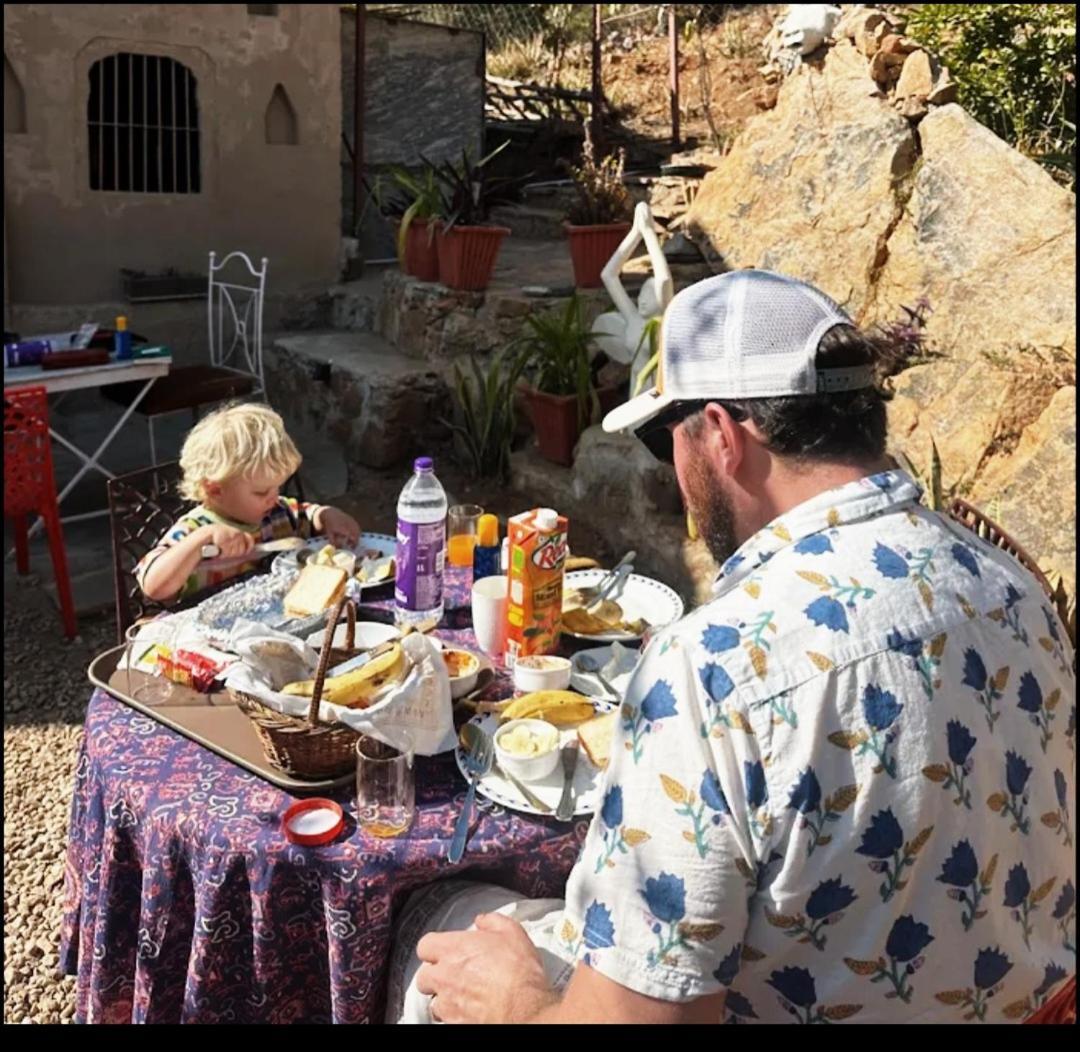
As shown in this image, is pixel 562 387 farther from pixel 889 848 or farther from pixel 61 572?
pixel 889 848

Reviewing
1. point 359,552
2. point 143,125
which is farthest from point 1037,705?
point 143,125

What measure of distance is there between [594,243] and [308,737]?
218 inches

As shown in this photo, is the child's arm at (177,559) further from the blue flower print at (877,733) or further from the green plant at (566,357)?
the green plant at (566,357)

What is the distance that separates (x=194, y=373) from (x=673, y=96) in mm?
6164

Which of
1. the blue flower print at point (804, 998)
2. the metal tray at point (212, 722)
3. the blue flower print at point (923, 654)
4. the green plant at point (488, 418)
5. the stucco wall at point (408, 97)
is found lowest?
the green plant at point (488, 418)

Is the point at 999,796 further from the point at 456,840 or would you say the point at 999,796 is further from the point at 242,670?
the point at 242,670

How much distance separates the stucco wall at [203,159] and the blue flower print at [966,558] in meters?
7.44

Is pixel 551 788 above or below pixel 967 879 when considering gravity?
below

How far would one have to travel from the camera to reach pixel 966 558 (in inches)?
57.5

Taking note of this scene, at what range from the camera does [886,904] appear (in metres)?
1.34

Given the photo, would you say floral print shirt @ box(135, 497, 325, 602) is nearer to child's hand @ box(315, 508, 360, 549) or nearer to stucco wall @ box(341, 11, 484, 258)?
child's hand @ box(315, 508, 360, 549)

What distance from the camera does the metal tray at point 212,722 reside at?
1.90 meters

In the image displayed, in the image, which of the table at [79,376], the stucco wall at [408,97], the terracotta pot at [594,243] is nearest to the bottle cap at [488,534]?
the table at [79,376]

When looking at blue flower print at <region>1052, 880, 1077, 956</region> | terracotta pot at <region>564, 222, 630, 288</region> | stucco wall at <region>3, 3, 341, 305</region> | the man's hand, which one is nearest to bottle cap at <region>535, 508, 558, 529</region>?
the man's hand
